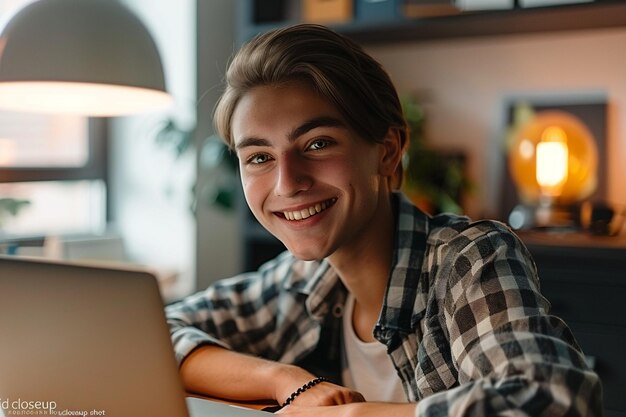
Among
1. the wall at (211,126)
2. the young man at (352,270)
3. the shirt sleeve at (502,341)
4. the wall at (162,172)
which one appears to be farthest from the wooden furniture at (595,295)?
the wall at (162,172)

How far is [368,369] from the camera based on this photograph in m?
1.36

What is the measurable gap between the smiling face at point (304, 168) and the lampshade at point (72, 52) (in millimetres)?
344

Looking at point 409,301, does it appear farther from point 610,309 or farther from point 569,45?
point 569,45

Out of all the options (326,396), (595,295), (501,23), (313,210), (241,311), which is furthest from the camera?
(501,23)

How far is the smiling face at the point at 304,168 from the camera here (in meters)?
1.17

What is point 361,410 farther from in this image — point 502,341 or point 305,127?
point 305,127

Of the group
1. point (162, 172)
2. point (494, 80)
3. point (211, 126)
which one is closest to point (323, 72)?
point (494, 80)

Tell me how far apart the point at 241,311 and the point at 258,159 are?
1.36 feet

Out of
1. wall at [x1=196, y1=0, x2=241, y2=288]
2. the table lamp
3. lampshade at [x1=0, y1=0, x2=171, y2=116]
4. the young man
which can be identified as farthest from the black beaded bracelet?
wall at [x1=196, y1=0, x2=241, y2=288]

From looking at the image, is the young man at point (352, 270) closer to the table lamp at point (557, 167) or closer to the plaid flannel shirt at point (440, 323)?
the plaid flannel shirt at point (440, 323)

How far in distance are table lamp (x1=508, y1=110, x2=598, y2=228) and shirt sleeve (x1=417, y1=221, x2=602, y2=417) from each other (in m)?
1.24

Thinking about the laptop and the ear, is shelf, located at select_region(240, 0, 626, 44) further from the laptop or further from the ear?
the laptop

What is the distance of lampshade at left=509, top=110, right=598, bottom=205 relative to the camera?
7.60 feet

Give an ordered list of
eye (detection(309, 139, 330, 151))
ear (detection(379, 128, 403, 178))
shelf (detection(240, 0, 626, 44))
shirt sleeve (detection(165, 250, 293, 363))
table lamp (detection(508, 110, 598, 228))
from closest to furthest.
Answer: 1. eye (detection(309, 139, 330, 151))
2. ear (detection(379, 128, 403, 178))
3. shirt sleeve (detection(165, 250, 293, 363))
4. shelf (detection(240, 0, 626, 44))
5. table lamp (detection(508, 110, 598, 228))
